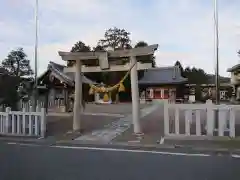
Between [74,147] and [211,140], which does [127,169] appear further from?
[211,140]

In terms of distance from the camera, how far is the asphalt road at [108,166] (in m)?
6.10

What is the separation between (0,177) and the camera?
19.5 ft

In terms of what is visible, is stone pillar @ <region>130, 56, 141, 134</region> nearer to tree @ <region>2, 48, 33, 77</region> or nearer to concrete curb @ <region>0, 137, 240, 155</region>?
concrete curb @ <region>0, 137, 240, 155</region>

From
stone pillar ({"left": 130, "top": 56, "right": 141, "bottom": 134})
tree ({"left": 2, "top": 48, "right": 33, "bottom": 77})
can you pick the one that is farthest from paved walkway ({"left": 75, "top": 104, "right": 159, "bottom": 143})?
tree ({"left": 2, "top": 48, "right": 33, "bottom": 77})

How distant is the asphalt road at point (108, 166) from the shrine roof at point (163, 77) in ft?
124

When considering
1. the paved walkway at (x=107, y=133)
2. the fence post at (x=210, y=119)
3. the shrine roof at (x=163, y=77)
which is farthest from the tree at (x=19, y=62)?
the fence post at (x=210, y=119)

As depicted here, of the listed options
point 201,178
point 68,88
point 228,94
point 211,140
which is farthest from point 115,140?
point 228,94

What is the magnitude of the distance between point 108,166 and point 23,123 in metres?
6.26

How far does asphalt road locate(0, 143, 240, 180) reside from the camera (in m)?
6.10

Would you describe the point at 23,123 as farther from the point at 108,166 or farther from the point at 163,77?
the point at 163,77

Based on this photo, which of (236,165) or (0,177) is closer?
(0,177)

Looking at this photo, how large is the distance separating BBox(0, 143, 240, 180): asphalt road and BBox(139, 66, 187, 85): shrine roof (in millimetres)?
37788

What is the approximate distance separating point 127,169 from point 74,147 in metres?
3.66

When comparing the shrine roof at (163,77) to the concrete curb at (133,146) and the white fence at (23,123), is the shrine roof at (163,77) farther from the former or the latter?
the concrete curb at (133,146)
